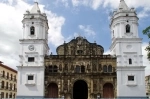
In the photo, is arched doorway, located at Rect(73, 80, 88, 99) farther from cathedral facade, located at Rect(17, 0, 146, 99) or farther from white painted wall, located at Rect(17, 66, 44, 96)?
white painted wall, located at Rect(17, 66, 44, 96)

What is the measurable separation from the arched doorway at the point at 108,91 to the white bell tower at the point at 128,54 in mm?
1883

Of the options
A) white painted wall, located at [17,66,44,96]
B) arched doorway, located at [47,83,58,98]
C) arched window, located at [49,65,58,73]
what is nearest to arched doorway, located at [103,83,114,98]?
arched doorway, located at [47,83,58,98]

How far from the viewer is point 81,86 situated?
153 ft

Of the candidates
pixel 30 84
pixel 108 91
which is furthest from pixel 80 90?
pixel 30 84

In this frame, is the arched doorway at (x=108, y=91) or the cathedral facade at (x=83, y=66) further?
the arched doorway at (x=108, y=91)

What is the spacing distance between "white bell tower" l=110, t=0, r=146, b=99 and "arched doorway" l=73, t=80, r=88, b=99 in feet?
23.7

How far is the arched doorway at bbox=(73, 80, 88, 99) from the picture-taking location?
45.8 meters

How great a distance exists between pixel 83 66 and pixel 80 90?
222 inches

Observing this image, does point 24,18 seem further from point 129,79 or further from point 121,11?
point 129,79

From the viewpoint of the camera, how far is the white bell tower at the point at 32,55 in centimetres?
4109

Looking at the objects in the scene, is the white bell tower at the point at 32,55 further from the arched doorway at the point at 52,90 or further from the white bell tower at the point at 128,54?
the white bell tower at the point at 128,54

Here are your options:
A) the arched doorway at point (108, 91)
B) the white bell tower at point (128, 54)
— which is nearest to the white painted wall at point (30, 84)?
the arched doorway at point (108, 91)

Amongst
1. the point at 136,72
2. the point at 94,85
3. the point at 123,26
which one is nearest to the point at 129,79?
the point at 136,72

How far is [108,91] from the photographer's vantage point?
4262cm
